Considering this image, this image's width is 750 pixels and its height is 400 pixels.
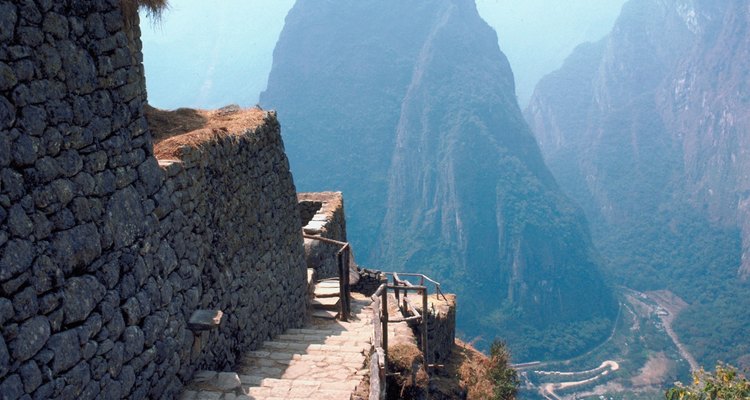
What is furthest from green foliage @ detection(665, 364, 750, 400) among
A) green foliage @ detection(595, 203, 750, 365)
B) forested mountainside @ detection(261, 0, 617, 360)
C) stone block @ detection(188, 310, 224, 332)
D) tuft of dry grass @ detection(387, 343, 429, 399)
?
green foliage @ detection(595, 203, 750, 365)

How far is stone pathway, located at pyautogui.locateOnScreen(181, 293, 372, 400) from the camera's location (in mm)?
6426

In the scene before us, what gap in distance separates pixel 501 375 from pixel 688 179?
161 m

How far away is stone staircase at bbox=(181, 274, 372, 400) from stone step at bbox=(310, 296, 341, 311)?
A: 110cm

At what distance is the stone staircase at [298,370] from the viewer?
6.43 m

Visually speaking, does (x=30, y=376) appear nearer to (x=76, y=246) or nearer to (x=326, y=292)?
(x=76, y=246)

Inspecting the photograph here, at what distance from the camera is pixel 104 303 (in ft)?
16.1

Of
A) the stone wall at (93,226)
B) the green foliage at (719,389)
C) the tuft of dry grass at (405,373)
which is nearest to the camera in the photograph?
the stone wall at (93,226)

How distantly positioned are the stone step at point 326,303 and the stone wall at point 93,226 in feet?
18.1

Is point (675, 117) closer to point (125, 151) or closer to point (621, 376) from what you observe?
point (621, 376)

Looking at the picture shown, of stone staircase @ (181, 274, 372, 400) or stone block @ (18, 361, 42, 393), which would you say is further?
stone staircase @ (181, 274, 372, 400)

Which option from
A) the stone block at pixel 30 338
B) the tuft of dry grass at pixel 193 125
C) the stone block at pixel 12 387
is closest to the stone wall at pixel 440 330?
the tuft of dry grass at pixel 193 125

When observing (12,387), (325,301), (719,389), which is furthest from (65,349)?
(719,389)

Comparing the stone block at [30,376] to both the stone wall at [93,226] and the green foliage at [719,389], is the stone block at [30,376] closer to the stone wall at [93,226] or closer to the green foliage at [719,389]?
the stone wall at [93,226]

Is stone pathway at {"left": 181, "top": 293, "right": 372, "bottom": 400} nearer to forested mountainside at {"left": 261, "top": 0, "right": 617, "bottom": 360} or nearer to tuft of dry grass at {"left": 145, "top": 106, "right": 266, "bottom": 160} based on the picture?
tuft of dry grass at {"left": 145, "top": 106, "right": 266, "bottom": 160}
